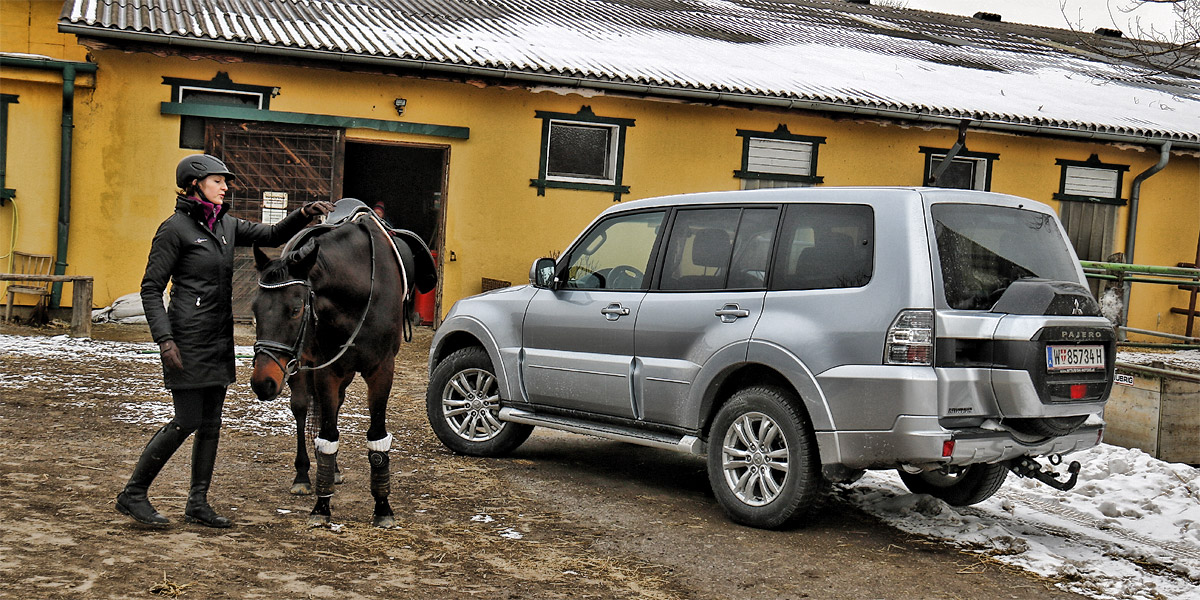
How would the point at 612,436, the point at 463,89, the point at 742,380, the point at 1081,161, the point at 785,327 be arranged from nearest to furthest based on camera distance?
the point at 785,327, the point at 742,380, the point at 612,436, the point at 463,89, the point at 1081,161

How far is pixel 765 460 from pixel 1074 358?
160 cm

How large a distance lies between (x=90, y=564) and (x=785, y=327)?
133 inches

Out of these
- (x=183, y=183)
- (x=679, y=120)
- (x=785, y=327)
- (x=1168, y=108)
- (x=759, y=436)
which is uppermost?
(x=1168, y=108)

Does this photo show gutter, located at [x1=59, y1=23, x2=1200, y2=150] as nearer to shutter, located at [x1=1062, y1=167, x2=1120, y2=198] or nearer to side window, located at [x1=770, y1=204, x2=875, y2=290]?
shutter, located at [x1=1062, y1=167, x2=1120, y2=198]

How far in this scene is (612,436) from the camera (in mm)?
6723

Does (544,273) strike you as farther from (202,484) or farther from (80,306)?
(80,306)

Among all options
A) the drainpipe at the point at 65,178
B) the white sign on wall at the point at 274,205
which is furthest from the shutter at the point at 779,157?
the drainpipe at the point at 65,178

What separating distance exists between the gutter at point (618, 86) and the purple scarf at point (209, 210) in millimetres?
8227

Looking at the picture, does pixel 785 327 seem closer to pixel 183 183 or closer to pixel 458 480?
pixel 458 480

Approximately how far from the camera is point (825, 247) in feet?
19.5

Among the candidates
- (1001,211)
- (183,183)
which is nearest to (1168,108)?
(1001,211)

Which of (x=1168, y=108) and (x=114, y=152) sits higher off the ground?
(x=1168, y=108)

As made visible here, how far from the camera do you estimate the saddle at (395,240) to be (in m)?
5.70

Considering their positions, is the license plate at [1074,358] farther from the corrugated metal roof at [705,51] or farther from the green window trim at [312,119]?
the green window trim at [312,119]
